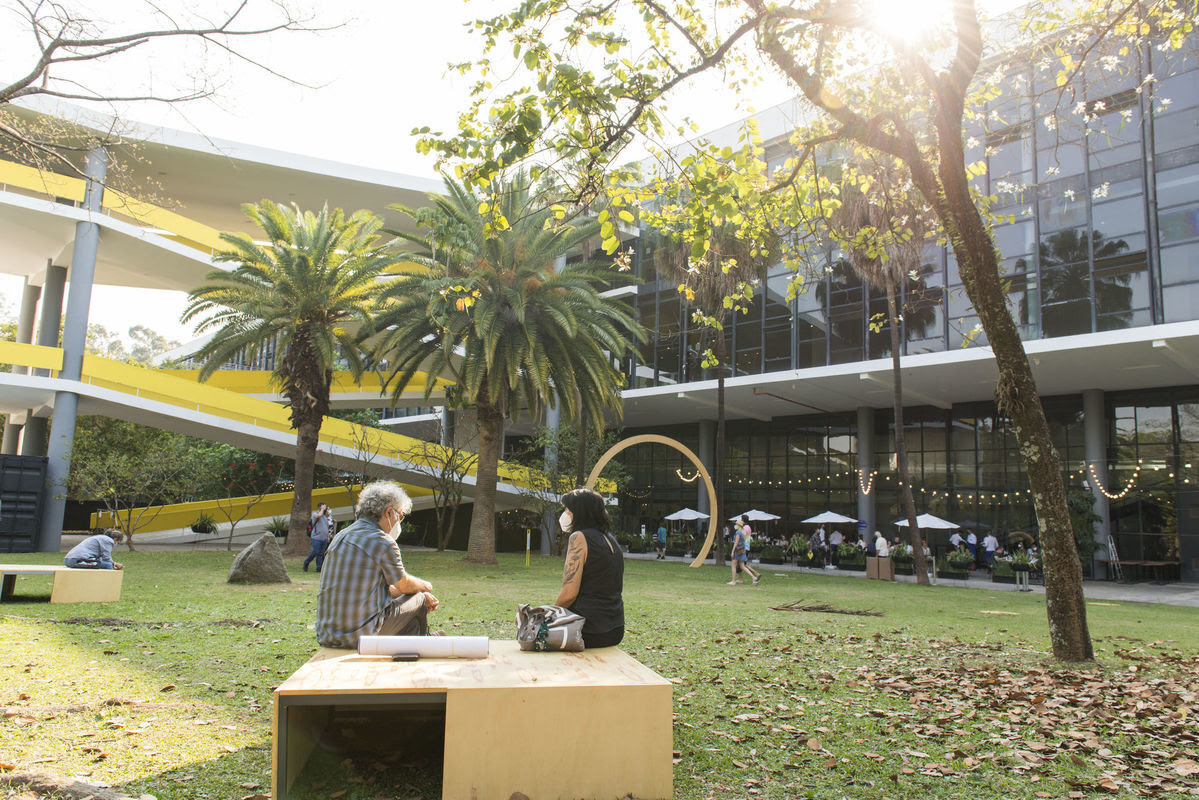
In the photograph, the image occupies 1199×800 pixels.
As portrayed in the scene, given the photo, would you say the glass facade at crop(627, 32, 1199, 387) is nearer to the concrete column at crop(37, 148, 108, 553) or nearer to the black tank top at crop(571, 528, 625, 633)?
the black tank top at crop(571, 528, 625, 633)

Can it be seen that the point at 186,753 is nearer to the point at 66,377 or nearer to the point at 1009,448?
the point at 66,377

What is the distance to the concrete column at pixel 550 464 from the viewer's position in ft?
92.8

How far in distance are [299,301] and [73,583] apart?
12.1 metres

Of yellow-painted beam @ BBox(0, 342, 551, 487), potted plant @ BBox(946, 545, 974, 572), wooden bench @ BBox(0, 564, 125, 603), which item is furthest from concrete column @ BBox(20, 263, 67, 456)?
potted plant @ BBox(946, 545, 974, 572)

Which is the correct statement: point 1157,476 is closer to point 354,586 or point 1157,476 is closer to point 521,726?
point 354,586

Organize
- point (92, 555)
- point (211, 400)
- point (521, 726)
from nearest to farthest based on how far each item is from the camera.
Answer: point (521, 726) < point (92, 555) < point (211, 400)

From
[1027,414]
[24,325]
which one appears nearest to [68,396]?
[24,325]

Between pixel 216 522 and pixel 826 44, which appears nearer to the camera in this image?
pixel 826 44

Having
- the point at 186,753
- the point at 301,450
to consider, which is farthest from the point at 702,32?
the point at 301,450

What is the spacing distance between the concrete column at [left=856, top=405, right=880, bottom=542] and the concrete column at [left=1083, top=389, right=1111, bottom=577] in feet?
23.8

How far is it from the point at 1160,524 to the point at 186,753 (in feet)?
92.4

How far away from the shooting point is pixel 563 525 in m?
4.86

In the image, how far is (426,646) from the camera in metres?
3.79

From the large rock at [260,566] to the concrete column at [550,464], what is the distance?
12.6m
